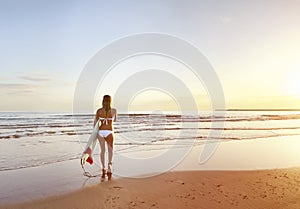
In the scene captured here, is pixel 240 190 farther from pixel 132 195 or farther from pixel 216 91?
pixel 216 91

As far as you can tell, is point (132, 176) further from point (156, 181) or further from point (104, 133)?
point (104, 133)

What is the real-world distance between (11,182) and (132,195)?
3035mm

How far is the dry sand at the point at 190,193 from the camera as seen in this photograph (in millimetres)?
5039

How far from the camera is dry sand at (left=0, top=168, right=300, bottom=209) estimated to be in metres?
5.04

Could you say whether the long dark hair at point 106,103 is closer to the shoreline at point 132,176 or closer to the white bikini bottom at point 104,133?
the white bikini bottom at point 104,133

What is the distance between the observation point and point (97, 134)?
775 cm

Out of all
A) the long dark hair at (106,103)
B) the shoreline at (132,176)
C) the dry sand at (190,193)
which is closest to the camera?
the dry sand at (190,193)

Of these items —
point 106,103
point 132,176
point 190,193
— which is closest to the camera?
point 190,193

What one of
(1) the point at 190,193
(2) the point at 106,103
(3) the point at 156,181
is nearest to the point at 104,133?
Answer: (2) the point at 106,103

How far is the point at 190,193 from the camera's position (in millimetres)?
5695

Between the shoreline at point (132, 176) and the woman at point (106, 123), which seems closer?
the shoreline at point (132, 176)

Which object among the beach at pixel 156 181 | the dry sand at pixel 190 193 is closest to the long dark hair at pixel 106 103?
the beach at pixel 156 181

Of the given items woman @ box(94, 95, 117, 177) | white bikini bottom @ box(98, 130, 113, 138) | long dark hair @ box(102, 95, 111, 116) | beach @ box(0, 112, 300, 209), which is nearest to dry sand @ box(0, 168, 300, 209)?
beach @ box(0, 112, 300, 209)

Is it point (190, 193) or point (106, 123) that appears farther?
point (106, 123)
